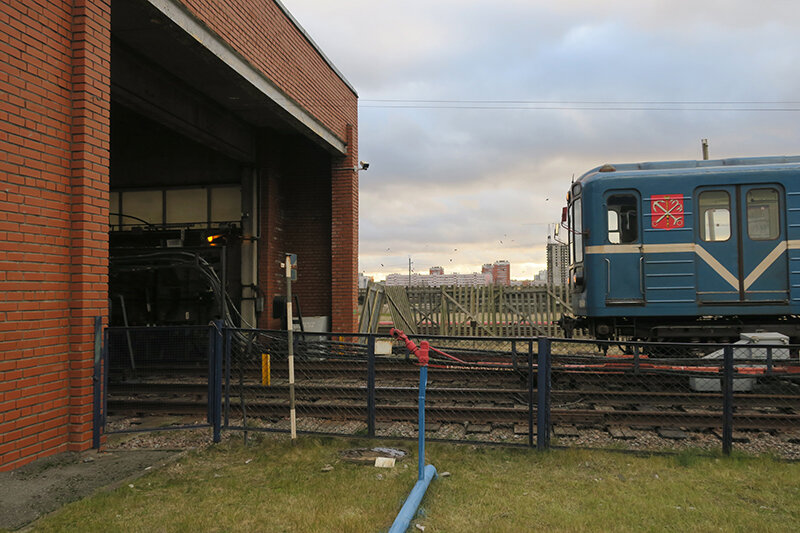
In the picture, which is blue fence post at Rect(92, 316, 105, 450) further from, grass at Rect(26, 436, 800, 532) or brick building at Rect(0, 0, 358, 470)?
grass at Rect(26, 436, 800, 532)

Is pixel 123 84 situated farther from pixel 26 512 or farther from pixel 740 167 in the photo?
pixel 740 167

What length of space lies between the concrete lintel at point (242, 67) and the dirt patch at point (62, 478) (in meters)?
5.19

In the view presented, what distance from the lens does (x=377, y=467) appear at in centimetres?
570

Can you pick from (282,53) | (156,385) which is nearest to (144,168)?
(282,53)

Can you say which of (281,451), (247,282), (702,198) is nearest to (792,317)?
(702,198)

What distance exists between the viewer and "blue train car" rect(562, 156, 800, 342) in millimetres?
8922

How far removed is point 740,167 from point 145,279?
490 inches

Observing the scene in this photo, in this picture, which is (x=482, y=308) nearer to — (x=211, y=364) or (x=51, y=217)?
(x=211, y=364)

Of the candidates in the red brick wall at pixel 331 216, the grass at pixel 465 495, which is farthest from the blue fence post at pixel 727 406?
the red brick wall at pixel 331 216

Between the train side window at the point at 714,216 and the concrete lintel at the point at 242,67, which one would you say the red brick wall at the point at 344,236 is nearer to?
the concrete lintel at the point at 242,67

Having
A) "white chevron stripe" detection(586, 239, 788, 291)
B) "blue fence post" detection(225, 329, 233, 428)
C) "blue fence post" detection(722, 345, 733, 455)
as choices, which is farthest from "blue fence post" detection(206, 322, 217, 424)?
"white chevron stripe" detection(586, 239, 788, 291)

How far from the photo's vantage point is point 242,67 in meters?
8.99

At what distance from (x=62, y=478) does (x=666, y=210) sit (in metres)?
8.98

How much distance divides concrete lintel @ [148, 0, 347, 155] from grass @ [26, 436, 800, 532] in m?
5.45
